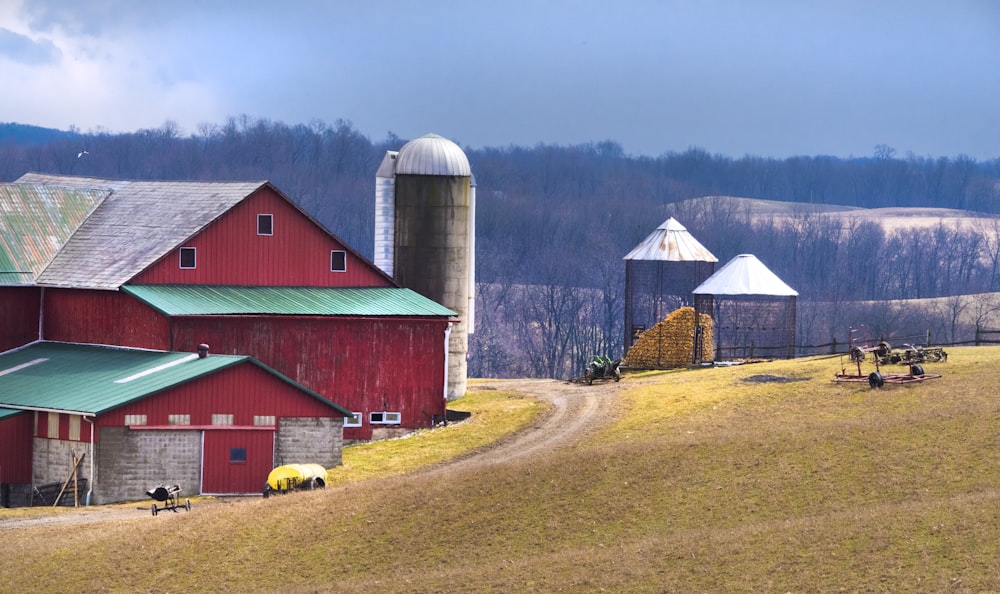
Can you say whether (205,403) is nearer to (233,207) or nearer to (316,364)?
(316,364)

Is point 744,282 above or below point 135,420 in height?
above

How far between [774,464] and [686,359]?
33200 mm

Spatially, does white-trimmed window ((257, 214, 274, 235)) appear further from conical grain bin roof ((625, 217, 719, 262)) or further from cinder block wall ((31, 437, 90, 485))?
conical grain bin roof ((625, 217, 719, 262))

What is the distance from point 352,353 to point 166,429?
10.9 m

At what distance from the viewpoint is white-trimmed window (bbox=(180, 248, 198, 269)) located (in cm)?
5941

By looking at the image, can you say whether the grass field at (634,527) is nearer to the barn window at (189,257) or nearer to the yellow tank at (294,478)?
the yellow tank at (294,478)

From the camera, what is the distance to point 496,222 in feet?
636

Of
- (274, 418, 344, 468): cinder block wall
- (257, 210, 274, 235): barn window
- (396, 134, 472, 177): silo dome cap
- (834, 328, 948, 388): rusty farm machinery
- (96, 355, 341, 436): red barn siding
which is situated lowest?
(274, 418, 344, 468): cinder block wall

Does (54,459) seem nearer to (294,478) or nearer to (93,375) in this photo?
(93,375)

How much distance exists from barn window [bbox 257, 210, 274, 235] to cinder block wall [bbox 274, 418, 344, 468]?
1174 cm

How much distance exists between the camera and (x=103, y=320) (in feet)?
194

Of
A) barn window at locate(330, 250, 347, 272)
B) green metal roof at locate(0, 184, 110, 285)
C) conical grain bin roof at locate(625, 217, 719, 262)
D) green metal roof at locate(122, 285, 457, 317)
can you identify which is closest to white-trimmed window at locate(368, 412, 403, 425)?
green metal roof at locate(122, 285, 457, 317)

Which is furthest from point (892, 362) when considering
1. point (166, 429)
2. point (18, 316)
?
point (18, 316)

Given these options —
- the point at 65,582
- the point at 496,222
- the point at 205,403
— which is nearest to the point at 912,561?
the point at 65,582
